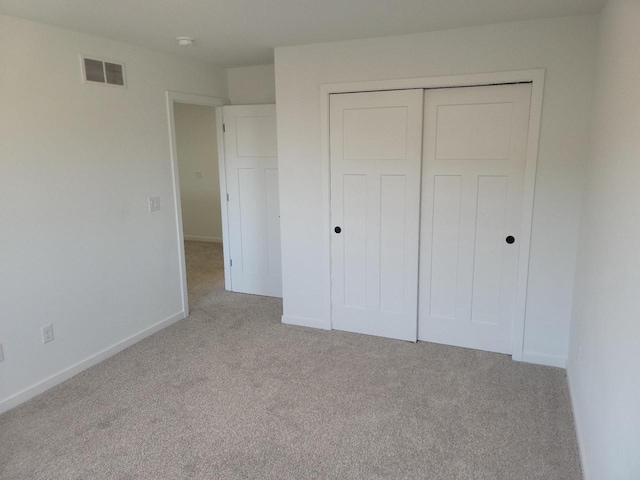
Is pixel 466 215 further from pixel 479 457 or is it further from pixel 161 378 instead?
pixel 161 378

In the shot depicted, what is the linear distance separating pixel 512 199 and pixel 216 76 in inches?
118

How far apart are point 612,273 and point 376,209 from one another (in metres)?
1.90

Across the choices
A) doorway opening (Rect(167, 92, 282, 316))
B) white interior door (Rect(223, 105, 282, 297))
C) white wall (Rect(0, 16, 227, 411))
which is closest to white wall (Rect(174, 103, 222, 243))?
doorway opening (Rect(167, 92, 282, 316))

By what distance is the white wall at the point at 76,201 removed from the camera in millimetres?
2748

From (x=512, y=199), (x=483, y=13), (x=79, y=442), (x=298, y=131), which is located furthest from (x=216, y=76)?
(x=79, y=442)

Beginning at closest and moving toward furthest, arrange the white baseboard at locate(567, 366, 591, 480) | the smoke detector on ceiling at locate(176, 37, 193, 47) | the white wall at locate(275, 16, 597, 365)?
the white baseboard at locate(567, 366, 591, 480), the white wall at locate(275, 16, 597, 365), the smoke detector on ceiling at locate(176, 37, 193, 47)

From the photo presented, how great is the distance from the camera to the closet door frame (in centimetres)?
299

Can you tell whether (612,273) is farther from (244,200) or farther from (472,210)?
(244,200)

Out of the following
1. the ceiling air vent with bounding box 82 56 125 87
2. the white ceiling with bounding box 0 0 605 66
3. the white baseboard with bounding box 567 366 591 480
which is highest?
the white ceiling with bounding box 0 0 605 66

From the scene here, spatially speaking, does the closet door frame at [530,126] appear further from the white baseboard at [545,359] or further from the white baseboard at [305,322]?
the white baseboard at [305,322]

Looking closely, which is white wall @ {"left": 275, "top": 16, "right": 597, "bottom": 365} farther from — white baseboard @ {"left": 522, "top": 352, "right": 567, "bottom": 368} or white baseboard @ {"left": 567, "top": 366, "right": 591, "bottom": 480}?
white baseboard @ {"left": 567, "top": 366, "right": 591, "bottom": 480}

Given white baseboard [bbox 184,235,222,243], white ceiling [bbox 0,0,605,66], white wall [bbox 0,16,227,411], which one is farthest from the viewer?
white baseboard [bbox 184,235,222,243]

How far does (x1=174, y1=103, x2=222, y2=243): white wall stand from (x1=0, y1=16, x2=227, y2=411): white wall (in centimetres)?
302

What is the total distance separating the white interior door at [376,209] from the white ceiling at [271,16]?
1.83 feet
